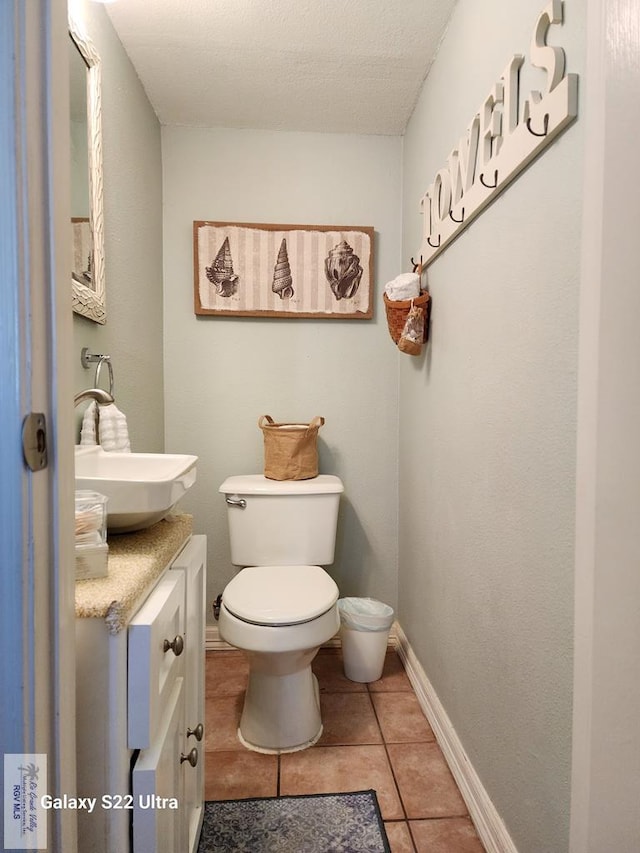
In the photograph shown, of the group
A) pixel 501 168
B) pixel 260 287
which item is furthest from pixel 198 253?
pixel 501 168

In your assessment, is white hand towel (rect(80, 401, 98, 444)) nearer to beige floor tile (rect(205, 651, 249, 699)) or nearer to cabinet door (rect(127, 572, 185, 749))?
cabinet door (rect(127, 572, 185, 749))

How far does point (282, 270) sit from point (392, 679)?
1.79 metres

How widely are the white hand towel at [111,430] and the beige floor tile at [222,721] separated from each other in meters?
1.04

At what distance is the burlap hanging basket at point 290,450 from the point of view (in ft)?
6.68

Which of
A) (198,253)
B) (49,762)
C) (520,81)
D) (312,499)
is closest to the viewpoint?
(49,762)

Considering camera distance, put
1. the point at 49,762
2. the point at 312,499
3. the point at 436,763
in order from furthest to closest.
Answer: the point at 312,499
the point at 436,763
the point at 49,762

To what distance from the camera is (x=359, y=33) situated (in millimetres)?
1604

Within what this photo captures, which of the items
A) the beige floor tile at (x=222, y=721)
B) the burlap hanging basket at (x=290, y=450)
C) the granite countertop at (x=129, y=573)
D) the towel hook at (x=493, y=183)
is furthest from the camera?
the burlap hanging basket at (x=290, y=450)

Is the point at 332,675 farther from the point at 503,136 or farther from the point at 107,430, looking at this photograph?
the point at 503,136

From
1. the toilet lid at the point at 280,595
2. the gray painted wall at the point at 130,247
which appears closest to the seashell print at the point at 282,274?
the gray painted wall at the point at 130,247

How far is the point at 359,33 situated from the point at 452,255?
32.0 inches

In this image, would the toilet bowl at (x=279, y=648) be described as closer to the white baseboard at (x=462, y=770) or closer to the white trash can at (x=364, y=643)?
the white trash can at (x=364, y=643)

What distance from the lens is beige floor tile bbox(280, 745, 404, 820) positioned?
1.40m

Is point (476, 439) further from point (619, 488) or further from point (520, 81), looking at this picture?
point (520, 81)
